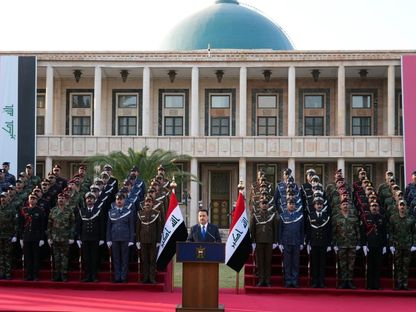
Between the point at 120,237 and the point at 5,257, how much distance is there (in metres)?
2.25

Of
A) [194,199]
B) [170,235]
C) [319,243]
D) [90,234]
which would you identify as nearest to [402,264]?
[319,243]

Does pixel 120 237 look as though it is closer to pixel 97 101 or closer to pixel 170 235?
pixel 170 235

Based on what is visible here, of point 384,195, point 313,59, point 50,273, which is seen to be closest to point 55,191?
point 50,273

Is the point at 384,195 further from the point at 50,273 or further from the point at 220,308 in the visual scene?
the point at 50,273

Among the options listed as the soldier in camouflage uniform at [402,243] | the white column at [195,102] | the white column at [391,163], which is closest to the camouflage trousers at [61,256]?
the soldier in camouflage uniform at [402,243]

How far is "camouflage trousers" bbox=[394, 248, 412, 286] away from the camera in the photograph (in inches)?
513

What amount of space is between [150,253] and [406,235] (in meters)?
4.55

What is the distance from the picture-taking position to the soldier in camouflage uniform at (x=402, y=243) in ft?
42.7

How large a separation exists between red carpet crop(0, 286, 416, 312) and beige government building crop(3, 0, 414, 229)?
22.7m

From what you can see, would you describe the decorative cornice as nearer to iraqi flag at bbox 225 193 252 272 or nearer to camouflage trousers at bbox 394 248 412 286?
iraqi flag at bbox 225 193 252 272

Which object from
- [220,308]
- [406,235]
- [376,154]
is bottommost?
[220,308]

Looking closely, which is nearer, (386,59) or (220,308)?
(220,308)

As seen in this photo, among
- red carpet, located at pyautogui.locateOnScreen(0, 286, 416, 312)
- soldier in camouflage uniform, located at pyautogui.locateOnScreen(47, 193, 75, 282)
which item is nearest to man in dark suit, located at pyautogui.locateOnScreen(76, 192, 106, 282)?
soldier in camouflage uniform, located at pyautogui.locateOnScreen(47, 193, 75, 282)

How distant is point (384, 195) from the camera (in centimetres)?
1428
